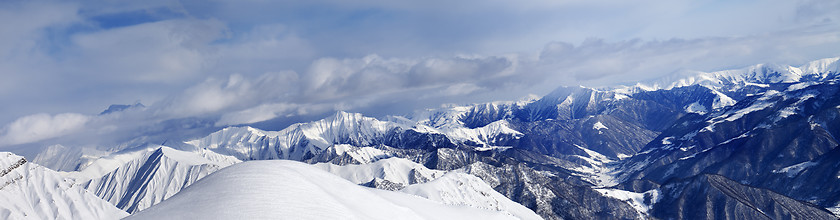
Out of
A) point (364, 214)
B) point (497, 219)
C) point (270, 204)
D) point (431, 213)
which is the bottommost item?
point (497, 219)

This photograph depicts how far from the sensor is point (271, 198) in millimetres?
51562

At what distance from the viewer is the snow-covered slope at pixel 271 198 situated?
157ft

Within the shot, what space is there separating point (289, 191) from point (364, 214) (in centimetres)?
1093

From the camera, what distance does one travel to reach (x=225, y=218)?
45.4 m

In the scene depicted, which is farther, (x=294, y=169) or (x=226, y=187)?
(x=294, y=169)

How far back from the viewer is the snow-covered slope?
47.9m

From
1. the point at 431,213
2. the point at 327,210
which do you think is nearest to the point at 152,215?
the point at 327,210

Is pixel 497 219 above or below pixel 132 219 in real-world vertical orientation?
below

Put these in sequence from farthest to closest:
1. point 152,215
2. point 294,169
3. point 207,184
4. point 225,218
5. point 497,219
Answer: point 497,219, point 294,169, point 207,184, point 152,215, point 225,218

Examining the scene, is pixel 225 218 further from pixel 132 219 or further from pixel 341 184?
pixel 341 184

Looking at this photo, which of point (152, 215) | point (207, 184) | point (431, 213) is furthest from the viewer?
point (431, 213)

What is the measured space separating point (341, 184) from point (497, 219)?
158 ft

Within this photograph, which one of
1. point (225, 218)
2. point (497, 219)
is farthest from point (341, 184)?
point (497, 219)

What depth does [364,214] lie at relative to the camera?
201 ft
